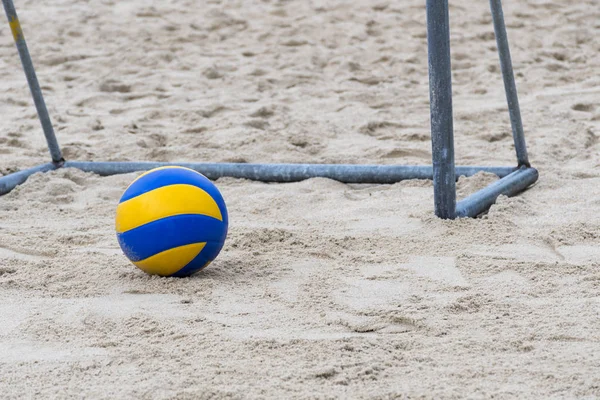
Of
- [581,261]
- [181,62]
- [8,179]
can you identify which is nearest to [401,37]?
[181,62]

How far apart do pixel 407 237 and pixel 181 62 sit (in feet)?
13.1

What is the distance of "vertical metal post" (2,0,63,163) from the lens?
11.8ft

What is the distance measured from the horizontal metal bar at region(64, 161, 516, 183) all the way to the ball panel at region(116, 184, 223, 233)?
123 cm

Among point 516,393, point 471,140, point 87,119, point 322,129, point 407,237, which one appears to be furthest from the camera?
point 87,119

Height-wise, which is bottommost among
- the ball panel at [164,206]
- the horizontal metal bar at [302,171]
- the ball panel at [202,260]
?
the horizontal metal bar at [302,171]

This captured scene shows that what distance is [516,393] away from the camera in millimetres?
1761

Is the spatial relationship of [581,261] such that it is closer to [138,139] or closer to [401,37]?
[138,139]

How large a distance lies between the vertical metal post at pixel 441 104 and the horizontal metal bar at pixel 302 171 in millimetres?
610

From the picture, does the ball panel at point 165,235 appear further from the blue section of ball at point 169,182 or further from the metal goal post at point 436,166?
the metal goal post at point 436,166

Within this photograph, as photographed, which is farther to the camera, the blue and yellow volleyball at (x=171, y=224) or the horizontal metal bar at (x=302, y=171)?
the horizontal metal bar at (x=302, y=171)

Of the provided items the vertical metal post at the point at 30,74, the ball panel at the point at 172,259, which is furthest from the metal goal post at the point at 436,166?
the ball panel at the point at 172,259

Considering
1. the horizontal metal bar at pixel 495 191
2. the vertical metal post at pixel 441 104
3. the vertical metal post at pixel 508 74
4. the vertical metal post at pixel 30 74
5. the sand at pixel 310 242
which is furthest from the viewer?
the vertical metal post at pixel 30 74

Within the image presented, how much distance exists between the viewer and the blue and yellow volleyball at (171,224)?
248 cm

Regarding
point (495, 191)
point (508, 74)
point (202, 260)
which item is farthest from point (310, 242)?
point (508, 74)
